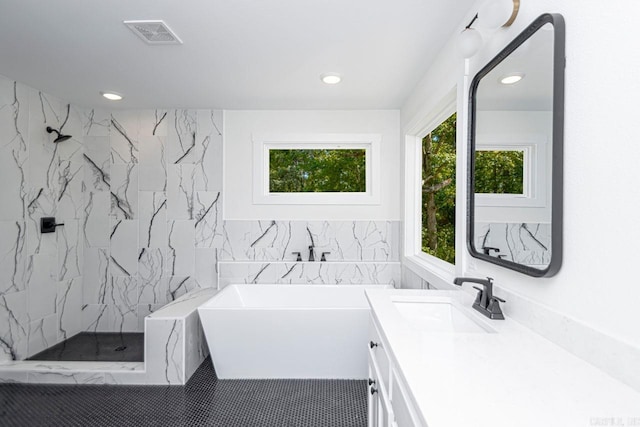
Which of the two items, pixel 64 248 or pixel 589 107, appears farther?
pixel 64 248

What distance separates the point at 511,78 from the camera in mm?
1464

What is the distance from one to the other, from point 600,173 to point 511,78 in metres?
0.64

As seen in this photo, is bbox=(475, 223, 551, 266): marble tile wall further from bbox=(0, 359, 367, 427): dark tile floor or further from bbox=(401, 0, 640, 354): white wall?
bbox=(0, 359, 367, 427): dark tile floor

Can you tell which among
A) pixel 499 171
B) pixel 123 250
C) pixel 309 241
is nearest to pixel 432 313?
pixel 499 171

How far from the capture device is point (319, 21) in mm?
1951

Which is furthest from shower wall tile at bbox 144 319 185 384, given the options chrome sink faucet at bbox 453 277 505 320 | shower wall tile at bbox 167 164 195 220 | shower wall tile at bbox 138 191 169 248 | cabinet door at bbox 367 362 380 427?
chrome sink faucet at bbox 453 277 505 320

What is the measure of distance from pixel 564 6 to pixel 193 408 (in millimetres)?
2887

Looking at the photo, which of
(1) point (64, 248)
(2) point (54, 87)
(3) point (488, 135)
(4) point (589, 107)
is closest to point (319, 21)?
(3) point (488, 135)

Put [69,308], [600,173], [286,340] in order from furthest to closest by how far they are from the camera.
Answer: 1. [69,308]
2. [286,340]
3. [600,173]

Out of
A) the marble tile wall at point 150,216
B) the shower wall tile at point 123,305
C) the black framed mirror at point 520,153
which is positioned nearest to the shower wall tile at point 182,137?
the marble tile wall at point 150,216

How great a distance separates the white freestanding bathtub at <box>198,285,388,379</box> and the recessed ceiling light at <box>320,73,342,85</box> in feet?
5.83

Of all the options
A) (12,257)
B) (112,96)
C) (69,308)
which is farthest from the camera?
(69,308)

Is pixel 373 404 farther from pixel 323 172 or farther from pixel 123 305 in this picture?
pixel 123 305

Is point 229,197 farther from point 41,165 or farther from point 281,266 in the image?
point 41,165
